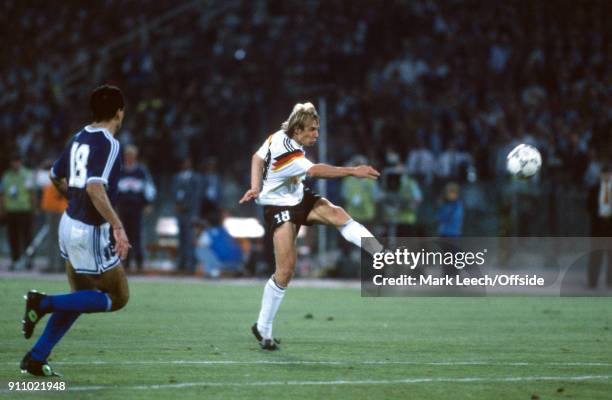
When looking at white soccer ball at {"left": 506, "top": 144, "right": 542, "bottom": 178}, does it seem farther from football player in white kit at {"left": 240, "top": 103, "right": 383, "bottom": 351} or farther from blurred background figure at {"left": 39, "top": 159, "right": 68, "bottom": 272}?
blurred background figure at {"left": 39, "top": 159, "right": 68, "bottom": 272}

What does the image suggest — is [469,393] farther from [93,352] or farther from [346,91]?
[346,91]

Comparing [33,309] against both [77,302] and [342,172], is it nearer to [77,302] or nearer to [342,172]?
[77,302]

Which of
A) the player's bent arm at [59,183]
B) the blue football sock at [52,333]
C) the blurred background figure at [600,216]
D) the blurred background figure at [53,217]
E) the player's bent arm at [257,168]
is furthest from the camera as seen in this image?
the blurred background figure at [53,217]

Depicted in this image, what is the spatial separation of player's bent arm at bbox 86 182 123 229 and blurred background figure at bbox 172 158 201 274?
16617mm

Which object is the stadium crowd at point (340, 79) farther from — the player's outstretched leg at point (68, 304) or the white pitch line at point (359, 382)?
the player's outstretched leg at point (68, 304)

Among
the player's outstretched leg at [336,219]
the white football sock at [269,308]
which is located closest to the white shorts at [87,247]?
the white football sock at [269,308]

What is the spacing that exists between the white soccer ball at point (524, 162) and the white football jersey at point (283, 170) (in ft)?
14.0

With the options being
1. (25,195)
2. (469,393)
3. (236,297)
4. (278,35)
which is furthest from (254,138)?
(469,393)

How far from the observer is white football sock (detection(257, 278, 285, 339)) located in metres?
11.8

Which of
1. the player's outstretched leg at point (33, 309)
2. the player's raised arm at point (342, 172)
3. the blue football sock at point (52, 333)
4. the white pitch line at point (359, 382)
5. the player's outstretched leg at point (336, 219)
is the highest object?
the player's raised arm at point (342, 172)

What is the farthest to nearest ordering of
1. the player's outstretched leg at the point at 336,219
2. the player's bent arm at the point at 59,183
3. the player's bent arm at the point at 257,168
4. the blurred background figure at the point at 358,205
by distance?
the blurred background figure at the point at 358,205 < the player's outstretched leg at the point at 336,219 < the player's bent arm at the point at 257,168 < the player's bent arm at the point at 59,183

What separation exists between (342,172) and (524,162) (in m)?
5.01

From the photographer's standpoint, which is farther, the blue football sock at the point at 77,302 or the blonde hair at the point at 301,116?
the blonde hair at the point at 301,116

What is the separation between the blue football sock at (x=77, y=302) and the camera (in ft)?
30.2
